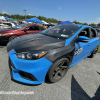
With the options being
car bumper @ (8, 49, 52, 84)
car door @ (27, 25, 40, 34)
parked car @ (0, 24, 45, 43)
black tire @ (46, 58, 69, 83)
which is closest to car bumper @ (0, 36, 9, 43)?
parked car @ (0, 24, 45, 43)

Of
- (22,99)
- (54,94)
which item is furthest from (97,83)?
(22,99)

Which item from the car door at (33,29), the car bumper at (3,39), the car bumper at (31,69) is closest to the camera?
the car bumper at (31,69)

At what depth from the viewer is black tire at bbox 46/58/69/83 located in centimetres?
159

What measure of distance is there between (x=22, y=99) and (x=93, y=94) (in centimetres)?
153

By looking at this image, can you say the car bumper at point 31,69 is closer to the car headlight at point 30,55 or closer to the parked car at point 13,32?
the car headlight at point 30,55

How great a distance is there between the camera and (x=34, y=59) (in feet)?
4.51

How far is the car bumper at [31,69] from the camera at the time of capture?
1.36 meters

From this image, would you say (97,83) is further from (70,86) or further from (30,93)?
(30,93)

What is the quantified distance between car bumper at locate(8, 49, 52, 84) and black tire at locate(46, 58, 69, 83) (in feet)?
0.54

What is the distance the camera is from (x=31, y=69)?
1.37 meters

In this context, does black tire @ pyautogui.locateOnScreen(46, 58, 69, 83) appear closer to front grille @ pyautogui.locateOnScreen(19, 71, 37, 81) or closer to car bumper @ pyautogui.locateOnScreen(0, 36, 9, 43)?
front grille @ pyautogui.locateOnScreen(19, 71, 37, 81)

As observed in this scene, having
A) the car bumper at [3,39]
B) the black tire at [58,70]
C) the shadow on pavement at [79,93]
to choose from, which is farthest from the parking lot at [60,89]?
the car bumper at [3,39]

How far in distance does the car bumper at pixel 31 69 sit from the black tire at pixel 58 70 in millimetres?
165

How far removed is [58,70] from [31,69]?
74 cm
